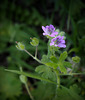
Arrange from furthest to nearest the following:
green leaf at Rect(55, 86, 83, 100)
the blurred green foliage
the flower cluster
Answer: the blurred green foliage
green leaf at Rect(55, 86, 83, 100)
the flower cluster

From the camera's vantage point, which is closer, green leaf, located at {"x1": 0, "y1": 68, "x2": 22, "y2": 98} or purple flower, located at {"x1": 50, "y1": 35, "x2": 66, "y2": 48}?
purple flower, located at {"x1": 50, "y1": 35, "x2": 66, "y2": 48}

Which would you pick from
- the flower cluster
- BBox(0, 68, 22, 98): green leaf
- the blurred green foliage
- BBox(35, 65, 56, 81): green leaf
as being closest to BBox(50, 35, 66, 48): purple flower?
the flower cluster

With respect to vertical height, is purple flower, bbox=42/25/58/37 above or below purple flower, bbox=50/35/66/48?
above

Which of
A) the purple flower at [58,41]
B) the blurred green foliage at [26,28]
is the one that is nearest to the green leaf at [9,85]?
the blurred green foliage at [26,28]

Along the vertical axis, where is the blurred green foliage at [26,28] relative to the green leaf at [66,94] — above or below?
above

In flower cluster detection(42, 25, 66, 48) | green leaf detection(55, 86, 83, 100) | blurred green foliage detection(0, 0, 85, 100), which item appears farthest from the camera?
blurred green foliage detection(0, 0, 85, 100)

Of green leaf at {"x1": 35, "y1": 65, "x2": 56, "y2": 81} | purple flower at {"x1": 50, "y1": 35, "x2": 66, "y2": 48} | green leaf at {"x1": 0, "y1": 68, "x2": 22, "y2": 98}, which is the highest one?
purple flower at {"x1": 50, "y1": 35, "x2": 66, "y2": 48}

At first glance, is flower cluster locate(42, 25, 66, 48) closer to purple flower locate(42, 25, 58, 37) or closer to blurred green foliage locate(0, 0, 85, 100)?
purple flower locate(42, 25, 58, 37)

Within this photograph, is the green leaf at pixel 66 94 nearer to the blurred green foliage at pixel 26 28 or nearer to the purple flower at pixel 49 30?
the blurred green foliage at pixel 26 28

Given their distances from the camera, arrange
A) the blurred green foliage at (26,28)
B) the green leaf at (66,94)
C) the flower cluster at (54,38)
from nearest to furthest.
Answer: the flower cluster at (54,38) → the green leaf at (66,94) → the blurred green foliage at (26,28)
